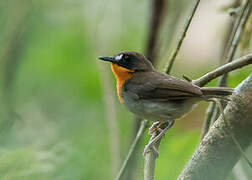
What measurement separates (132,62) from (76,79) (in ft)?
7.79

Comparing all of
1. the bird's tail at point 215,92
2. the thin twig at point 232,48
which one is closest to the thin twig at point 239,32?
the thin twig at point 232,48

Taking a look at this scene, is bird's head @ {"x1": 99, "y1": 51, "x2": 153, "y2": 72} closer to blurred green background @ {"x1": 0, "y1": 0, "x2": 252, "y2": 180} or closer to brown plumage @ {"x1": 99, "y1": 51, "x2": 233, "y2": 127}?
brown plumage @ {"x1": 99, "y1": 51, "x2": 233, "y2": 127}

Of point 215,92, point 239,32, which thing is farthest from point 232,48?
point 215,92

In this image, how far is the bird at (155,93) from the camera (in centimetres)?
356

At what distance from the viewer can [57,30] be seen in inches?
283

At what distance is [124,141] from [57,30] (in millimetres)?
2576

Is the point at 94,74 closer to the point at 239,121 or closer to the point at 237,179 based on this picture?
the point at 237,179

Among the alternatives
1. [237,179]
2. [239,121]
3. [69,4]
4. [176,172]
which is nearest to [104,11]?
[69,4]

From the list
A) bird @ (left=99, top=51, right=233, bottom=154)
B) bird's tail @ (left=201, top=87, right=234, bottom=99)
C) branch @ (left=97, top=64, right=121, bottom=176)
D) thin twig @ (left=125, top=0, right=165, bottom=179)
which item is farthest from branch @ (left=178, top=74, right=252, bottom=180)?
thin twig @ (left=125, top=0, right=165, bottom=179)

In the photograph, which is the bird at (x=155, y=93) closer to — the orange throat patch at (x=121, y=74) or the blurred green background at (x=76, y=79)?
the orange throat patch at (x=121, y=74)

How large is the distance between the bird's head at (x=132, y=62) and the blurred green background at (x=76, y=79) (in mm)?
490

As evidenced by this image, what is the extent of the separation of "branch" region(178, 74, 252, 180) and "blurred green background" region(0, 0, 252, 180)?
1.23 m

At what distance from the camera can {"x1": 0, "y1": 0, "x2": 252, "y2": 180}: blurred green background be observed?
4.26 metres

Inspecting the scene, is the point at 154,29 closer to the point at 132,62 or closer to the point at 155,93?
the point at 132,62
